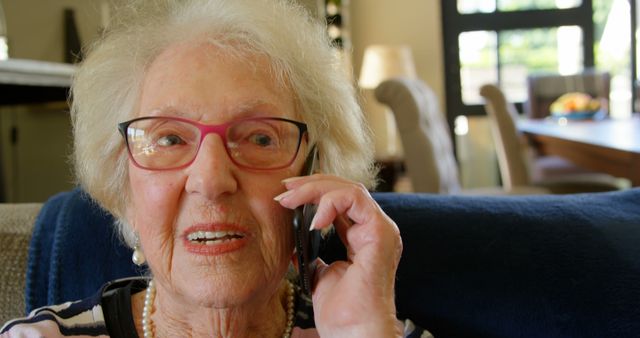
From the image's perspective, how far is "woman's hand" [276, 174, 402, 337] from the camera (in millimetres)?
806

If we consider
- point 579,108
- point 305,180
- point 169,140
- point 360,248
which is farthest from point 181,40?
point 579,108

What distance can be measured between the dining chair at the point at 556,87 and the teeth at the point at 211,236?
15.1 feet

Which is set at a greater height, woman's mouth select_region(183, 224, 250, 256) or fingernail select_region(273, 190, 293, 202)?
fingernail select_region(273, 190, 293, 202)

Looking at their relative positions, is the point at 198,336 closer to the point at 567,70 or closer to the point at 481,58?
the point at 481,58

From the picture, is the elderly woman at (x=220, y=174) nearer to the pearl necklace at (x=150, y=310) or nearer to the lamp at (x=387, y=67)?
the pearl necklace at (x=150, y=310)

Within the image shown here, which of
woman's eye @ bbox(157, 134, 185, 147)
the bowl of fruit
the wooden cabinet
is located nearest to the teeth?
woman's eye @ bbox(157, 134, 185, 147)

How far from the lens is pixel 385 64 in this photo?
5227 millimetres

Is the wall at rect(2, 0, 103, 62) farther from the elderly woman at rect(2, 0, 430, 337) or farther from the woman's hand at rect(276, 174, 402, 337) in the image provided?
the woman's hand at rect(276, 174, 402, 337)

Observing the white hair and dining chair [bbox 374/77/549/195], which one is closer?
the white hair

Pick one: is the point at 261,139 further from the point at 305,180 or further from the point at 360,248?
the point at 360,248

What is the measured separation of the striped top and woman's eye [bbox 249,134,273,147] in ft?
1.03

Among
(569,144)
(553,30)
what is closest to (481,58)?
(553,30)

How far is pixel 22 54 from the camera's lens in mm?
2965

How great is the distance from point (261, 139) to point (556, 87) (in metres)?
4.64
